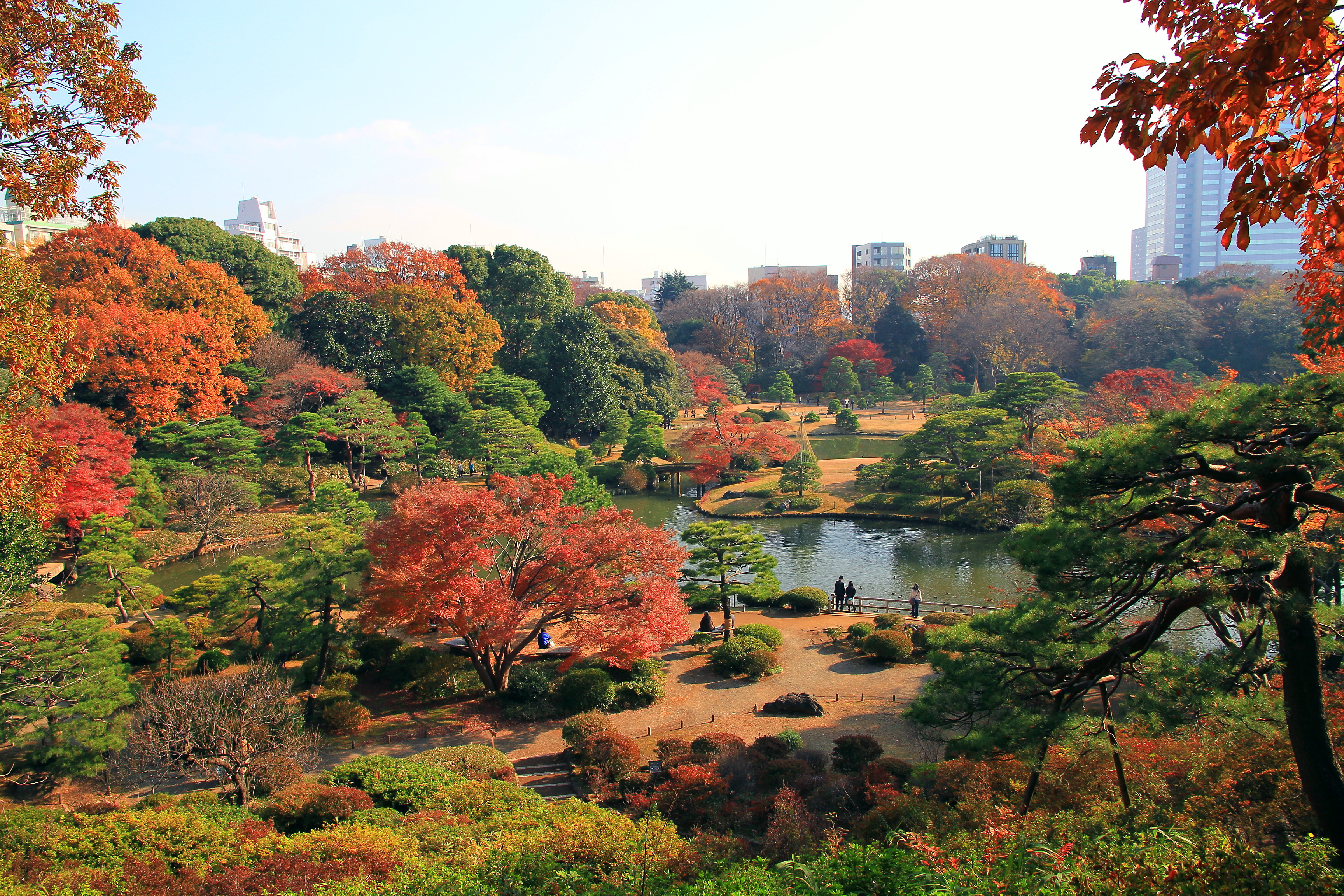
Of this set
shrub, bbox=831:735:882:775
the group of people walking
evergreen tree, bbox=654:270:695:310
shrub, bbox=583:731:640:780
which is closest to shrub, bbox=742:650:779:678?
shrub, bbox=831:735:882:775

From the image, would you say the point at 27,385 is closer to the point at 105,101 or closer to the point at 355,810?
the point at 105,101

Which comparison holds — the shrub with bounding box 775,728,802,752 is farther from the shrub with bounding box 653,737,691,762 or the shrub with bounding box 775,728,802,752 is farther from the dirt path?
the shrub with bounding box 653,737,691,762

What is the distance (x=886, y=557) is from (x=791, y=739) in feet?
39.5

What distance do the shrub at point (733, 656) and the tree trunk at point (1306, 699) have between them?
29.8 feet

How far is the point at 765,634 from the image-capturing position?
1512cm

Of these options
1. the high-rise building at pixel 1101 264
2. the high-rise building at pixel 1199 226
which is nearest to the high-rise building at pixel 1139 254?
the high-rise building at pixel 1199 226

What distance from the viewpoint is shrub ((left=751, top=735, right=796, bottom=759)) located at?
10281 mm

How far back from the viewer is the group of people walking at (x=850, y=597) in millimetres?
17031

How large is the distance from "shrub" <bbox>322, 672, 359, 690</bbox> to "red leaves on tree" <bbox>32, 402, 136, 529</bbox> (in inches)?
330

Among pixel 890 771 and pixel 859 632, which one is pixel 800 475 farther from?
pixel 890 771

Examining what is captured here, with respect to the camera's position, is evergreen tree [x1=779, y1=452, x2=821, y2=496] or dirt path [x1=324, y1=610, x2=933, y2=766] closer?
dirt path [x1=324, y1=610, x2=933, y2=766]

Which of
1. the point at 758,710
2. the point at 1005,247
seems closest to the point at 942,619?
the point at 758,710

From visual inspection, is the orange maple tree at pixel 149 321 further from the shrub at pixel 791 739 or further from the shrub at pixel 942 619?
the shrub at pixel 942 619

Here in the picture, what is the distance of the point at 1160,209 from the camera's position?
109 metres
